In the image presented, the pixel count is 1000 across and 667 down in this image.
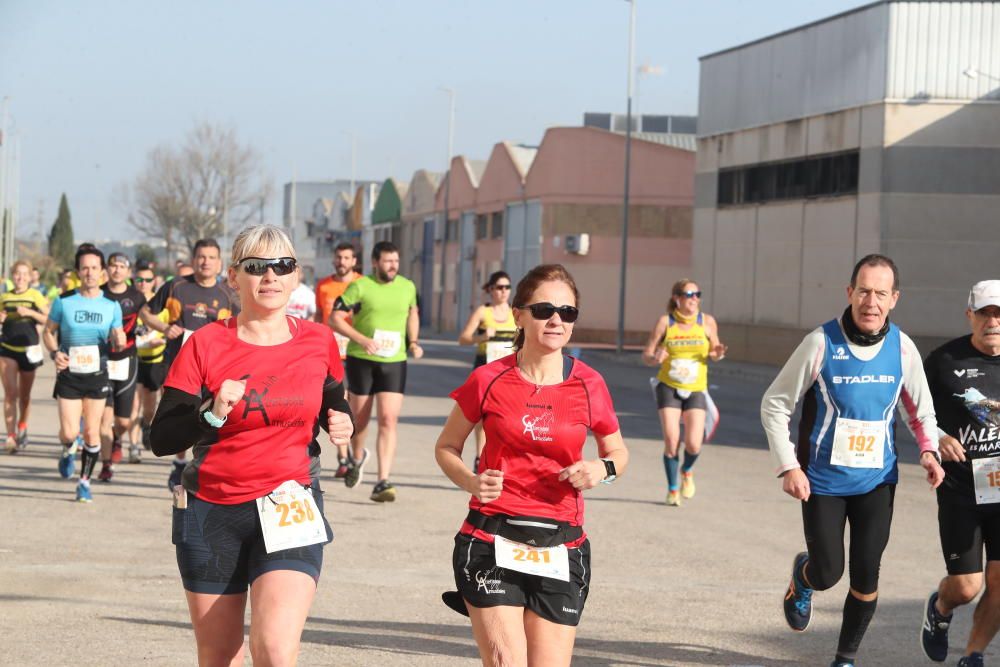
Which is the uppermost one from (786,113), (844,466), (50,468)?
(786,113)

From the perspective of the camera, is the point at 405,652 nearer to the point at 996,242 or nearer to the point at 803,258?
the point at 996,242

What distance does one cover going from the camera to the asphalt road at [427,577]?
24.3ft

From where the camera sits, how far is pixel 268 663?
4.82 metres

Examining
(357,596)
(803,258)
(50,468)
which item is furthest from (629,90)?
(357,596)

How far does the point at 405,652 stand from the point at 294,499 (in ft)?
7.79

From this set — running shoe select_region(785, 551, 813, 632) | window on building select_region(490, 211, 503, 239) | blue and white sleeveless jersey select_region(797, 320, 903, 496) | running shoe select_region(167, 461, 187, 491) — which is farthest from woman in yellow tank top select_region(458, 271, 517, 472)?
window on building select_region(490, 211, 503, 239)

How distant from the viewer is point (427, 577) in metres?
9.30

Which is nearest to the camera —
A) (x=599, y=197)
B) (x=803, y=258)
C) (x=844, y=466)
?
(x=844, y=466)

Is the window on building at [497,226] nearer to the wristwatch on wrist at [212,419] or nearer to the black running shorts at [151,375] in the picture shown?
the black running shorts at [151,375]

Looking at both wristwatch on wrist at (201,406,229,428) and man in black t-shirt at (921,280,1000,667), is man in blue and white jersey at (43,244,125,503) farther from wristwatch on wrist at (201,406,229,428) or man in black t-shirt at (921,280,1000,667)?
wristwatch on wrist at (201,406,229,428)

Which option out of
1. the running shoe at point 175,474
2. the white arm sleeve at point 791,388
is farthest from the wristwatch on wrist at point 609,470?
the running shoe at point 175,474

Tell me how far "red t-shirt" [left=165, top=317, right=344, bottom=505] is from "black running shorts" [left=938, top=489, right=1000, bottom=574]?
3.36 metres

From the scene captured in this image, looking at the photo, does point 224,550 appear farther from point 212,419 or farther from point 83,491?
point 83,491

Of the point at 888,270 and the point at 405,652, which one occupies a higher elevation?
the point at 888,270
